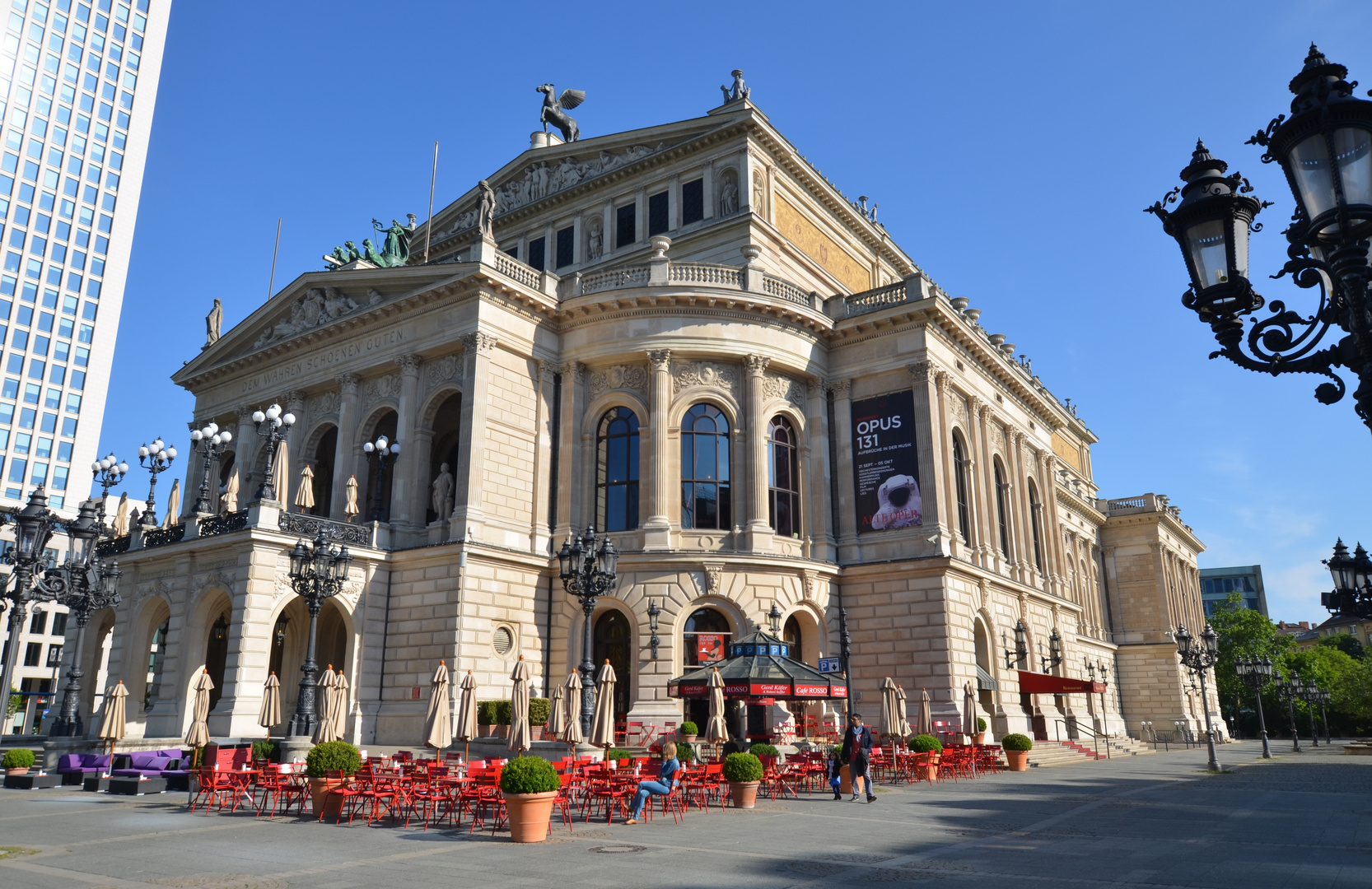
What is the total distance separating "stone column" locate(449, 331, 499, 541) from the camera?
30969 millimetres

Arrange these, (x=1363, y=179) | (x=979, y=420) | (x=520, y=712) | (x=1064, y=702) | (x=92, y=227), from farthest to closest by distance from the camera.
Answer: (x=92, y=227), (x=1064, y=702), (x=979, y=420), (x=520, y=712), (x=1363, y=179)

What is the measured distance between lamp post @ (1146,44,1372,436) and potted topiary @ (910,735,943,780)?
20783mm

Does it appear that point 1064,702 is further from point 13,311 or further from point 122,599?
point 13,311

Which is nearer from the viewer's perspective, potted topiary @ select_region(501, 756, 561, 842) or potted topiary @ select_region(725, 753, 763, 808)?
potted topiary @ select_region(501, 756, 561, 842)

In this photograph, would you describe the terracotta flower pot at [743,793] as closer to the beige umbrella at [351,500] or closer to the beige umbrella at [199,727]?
the beige umbrella at [199,727]

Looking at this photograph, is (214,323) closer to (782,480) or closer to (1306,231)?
(782,480)

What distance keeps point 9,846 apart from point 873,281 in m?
42.3

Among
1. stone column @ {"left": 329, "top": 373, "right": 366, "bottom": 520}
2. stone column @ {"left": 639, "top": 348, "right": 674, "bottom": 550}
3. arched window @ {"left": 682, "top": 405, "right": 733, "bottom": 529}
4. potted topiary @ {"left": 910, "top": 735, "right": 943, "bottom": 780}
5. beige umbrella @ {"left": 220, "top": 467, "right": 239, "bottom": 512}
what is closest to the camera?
potted topiary @ {"left": 910, "top": 735, "right": 943, "bottom": 780}

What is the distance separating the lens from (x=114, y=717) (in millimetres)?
24484

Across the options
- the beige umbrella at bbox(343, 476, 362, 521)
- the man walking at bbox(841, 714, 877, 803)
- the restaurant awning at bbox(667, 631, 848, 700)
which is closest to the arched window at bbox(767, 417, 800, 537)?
the restaurant awning at bbox(667, 631, 848, 700)

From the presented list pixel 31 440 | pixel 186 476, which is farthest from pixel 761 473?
pixel 31 440

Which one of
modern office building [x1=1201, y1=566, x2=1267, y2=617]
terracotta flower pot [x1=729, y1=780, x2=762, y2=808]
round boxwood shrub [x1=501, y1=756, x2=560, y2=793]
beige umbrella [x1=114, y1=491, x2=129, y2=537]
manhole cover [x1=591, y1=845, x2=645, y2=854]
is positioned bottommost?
manhole cover [x1=591, y1=845, x2=645, y2=854]

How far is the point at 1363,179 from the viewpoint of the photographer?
19.8ft

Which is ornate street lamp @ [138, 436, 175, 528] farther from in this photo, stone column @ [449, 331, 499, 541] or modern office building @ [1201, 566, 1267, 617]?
modern office building @ [1201, 566, 1267, 617]
